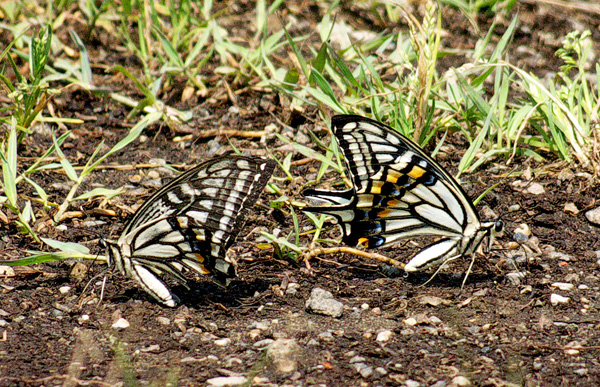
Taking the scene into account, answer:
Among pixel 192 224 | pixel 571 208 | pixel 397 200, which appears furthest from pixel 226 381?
pixel 571 208

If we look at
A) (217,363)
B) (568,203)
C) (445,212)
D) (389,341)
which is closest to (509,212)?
(568,203)

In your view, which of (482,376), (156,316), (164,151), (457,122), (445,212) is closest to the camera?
(482,376)

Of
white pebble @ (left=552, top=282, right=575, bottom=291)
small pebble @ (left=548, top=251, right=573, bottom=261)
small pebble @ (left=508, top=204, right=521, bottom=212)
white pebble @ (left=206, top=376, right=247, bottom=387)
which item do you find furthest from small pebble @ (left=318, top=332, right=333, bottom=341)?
small pebble @ (left=508, top=204, right=521, bottom=212)

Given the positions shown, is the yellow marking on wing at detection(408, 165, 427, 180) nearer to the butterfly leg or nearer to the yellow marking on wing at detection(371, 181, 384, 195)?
the yellow marking on wing at detection(371, 181, 384, 195)

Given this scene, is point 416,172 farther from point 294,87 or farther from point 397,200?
point 294,87

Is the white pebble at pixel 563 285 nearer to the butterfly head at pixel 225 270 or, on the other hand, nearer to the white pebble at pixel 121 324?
the butterfly head at pixel 225 270

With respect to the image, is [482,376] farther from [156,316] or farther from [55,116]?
[55,116]
